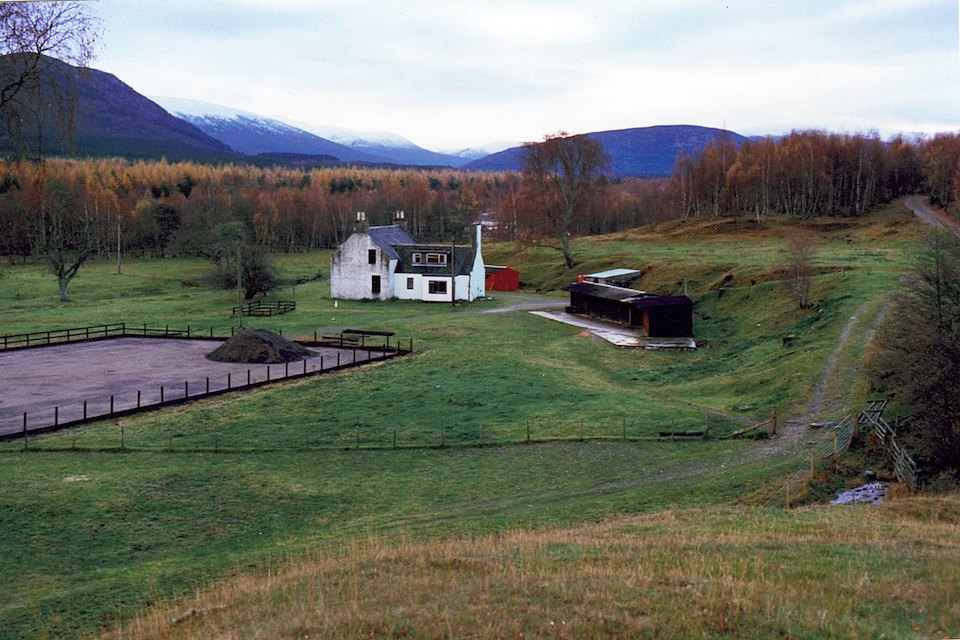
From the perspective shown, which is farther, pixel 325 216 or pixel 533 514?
pixel 325 216

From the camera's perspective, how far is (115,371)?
38000 mm

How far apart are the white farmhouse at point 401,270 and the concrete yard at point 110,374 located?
22.3 meters

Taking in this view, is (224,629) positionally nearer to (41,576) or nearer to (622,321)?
(41,576)

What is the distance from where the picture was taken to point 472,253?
222 ft

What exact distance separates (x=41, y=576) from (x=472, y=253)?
177ft

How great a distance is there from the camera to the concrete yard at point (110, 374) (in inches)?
1203

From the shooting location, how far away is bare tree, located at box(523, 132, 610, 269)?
264 feet

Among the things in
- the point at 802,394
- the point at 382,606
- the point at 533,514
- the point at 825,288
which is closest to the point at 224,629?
the point at 382,606

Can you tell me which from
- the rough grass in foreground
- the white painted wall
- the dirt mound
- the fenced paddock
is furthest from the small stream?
the white painted wall

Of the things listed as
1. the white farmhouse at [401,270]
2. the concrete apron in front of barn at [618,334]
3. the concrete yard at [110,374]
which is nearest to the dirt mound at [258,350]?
the concrete yard at [110,374]

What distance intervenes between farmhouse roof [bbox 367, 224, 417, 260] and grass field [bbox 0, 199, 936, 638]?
13.7 meters

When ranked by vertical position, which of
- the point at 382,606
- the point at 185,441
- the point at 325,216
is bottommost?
the point at 185,441

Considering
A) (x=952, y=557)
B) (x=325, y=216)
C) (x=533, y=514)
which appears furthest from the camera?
(x=325, y=216)

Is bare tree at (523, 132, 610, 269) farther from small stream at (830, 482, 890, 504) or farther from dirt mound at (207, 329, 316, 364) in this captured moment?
small stream at (830, 482, 890, 504)
